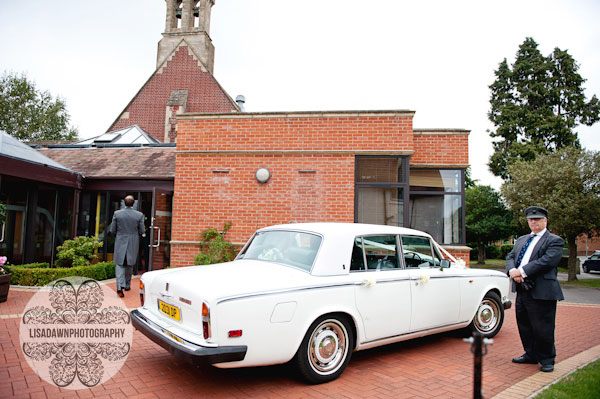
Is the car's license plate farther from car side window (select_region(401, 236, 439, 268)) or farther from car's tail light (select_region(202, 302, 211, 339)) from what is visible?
car side window (select_region(401, 236, 439, 268))

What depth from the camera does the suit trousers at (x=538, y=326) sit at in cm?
417

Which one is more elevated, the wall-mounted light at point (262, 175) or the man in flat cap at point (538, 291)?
the wall-mounted light at point (262, 175)

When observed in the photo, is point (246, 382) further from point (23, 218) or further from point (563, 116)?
point (563, 116)

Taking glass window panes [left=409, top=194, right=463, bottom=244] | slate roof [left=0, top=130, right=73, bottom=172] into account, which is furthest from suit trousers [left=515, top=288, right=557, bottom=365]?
slate roof [left=0, top=130, right=73, bottom=172]

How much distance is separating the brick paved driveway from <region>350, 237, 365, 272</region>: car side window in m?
1.08

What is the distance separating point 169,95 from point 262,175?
2005 cm

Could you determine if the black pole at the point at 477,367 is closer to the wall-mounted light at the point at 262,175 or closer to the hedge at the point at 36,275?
the wall-mounted light at the point at 262,175

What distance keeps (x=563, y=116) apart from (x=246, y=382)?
30.6 meters

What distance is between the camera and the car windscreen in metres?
3.90

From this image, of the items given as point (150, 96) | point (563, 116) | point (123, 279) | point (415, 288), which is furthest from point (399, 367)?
point (563, 116)

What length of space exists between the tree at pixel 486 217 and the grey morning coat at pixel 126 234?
78.5ft

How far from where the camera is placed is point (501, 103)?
92.9ft

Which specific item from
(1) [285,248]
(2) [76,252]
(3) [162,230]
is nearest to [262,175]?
(3) [162,230]

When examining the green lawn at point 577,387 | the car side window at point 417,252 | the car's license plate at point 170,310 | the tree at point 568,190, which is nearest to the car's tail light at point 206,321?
the car's license plate at point 170,310
